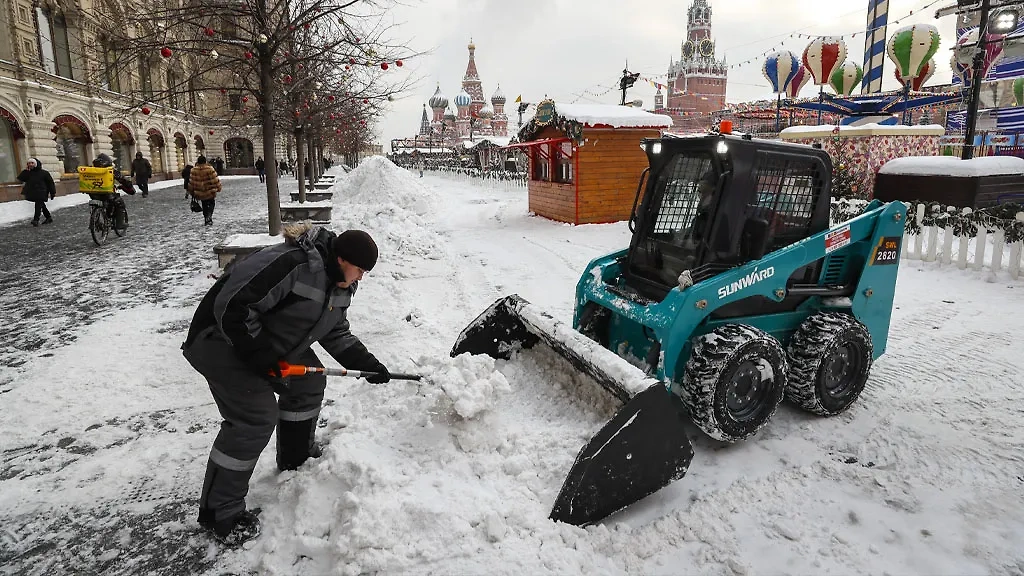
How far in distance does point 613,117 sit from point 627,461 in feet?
38.9

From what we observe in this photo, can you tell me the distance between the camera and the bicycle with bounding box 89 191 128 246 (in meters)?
10.8

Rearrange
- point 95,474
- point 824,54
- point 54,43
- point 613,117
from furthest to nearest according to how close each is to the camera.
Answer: point 824,54 → point 54,43 → point 613,117 → point 95,474

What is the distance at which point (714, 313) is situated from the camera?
3672 millimetres

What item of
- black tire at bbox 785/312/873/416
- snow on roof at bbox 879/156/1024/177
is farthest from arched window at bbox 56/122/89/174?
snow on roof at bbox 879/156/1024/177

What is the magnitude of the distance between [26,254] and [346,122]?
29.3 ft

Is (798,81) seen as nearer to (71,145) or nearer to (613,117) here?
(613,117)

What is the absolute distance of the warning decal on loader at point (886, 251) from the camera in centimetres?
405

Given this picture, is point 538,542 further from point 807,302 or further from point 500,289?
point 500,289

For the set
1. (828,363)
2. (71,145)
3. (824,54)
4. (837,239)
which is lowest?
(828,363)

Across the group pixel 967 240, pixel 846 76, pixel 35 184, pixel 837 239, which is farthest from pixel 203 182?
pixel 846 76

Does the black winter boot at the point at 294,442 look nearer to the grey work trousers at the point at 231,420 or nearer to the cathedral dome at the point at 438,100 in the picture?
the grey work trousers at the point at 231,420

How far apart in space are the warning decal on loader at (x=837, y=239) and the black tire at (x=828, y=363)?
19.0 inches

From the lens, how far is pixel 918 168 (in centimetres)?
1127

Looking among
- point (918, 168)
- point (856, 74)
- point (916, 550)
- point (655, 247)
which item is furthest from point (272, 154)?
point (856, 74)
